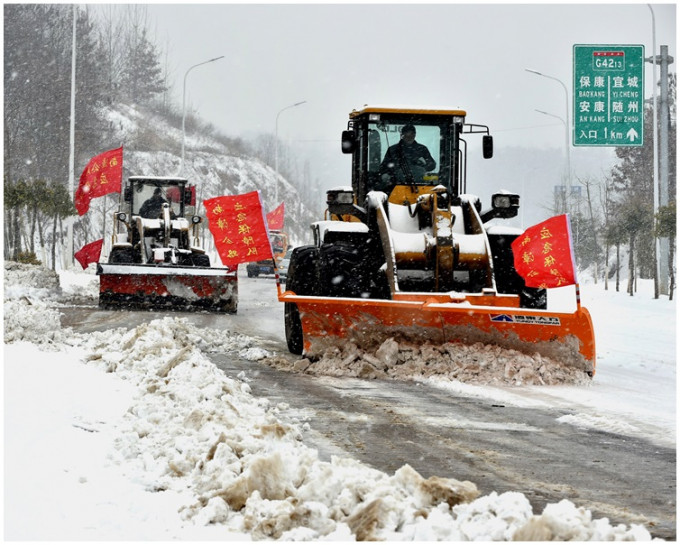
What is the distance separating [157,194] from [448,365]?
463 inches

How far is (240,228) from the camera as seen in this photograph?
11.0 m

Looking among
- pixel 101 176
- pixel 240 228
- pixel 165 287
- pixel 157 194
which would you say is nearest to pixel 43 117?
pixel 101 176

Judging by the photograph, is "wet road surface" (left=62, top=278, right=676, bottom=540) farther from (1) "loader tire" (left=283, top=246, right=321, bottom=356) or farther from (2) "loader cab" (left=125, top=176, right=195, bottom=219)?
(2) "loader cab" (left=125, top=176, right=195, bottom=219)

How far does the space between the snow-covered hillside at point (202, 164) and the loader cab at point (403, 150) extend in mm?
45979

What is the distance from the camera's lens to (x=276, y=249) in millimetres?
37781

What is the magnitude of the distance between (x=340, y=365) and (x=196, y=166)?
60.5 metres

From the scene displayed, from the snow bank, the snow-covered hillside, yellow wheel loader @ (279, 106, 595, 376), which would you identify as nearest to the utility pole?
yellow wheel loader @ (279, 106, 595, 376)

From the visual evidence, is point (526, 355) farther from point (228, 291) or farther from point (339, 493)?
point (228, 291)

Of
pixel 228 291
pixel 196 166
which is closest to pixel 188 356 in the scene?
pixel 228 291

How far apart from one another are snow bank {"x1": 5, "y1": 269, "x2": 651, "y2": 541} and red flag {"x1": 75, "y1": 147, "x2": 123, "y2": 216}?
1797 cm

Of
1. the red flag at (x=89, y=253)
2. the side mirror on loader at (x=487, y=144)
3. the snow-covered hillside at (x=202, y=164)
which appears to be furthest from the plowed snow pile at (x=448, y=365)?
the snow-covered hillside at (x=202, y=164)

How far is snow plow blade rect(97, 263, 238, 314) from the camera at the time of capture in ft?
53.2

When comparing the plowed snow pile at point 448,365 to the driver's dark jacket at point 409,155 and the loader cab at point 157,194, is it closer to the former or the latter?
the driver's dark jacket at point 409,155

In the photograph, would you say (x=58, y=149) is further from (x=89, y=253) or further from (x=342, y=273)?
(x=342, y=273)
